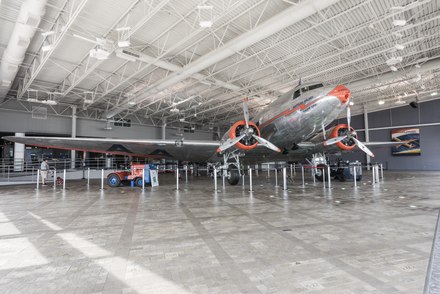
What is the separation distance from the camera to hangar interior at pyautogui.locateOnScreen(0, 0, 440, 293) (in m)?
3.18

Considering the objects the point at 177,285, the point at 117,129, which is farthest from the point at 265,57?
the point at 117,129

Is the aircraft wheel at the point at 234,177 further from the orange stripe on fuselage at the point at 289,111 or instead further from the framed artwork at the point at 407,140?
the framed artwork at the point at 407,140

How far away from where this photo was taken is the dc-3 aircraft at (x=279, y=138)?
411 inches

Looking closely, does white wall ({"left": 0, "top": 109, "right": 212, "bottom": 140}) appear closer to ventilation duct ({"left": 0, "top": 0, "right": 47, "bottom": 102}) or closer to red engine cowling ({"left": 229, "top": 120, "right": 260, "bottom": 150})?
ventilation duct ({"left": 0, "top": 0, "right": 47, "bottom": 102})

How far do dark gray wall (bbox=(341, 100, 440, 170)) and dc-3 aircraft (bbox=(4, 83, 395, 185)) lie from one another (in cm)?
2218

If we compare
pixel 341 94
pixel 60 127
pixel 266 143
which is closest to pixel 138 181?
pixel 266 143

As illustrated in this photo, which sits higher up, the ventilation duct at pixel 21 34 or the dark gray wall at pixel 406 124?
the ventilation duct at pixel 21 34

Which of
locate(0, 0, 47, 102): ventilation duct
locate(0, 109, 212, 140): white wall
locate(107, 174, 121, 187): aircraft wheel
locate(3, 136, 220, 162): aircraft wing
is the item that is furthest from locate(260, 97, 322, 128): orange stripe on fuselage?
locate(0, 109, 212, 140): white wall

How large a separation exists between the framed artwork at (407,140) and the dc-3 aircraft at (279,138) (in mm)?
21991

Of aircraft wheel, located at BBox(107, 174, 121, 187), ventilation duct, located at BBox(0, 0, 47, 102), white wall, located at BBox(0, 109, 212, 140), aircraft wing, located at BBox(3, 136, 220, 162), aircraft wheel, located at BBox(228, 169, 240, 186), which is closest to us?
ventilation duct, located at BBox(0, 0, 47, 102)

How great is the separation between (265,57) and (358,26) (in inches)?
223

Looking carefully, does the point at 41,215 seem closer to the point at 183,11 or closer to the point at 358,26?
the point at 183,11

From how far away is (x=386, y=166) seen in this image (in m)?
32.0

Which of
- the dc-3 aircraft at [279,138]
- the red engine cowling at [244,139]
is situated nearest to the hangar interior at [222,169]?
the dc-3 aircraft at [279,138]
